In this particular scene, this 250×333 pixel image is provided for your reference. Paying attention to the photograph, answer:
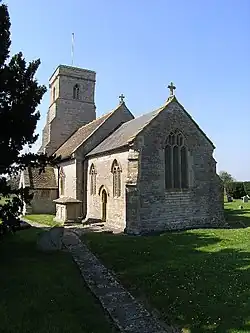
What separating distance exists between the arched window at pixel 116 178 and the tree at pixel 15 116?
799 cm

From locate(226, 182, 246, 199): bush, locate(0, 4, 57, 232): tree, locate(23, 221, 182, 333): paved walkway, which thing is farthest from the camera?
locate(226, 182, 246, 199): bush

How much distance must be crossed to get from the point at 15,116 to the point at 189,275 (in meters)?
7.59

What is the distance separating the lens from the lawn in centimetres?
634

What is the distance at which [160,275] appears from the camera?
29.7ft

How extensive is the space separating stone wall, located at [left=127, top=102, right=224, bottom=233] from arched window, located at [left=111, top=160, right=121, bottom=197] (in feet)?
7.32

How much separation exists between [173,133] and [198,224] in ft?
18.5

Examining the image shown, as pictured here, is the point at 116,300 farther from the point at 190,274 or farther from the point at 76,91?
the point at 76,91

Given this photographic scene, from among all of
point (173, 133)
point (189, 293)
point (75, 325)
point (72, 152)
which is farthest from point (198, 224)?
point (75, 325)

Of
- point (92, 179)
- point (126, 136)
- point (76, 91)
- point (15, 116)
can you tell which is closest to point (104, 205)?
point (92, 179)

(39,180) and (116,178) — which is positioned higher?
(39,180)

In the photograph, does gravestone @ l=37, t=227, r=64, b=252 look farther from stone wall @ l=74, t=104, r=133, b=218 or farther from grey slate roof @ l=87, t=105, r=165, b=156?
stone wall @ l=74, t=104, r=133, b=218

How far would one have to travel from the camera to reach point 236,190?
4669cm

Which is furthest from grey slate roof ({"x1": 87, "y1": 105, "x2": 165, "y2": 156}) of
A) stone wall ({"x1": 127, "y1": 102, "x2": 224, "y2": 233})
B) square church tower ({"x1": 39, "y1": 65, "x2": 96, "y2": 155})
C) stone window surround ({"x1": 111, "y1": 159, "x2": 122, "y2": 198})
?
square church tower ({"x1": 39, "y1": 65, "x2": 96, "y2": 155})

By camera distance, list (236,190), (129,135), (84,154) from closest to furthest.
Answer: (129,135) → (84,154) → (236,190)
